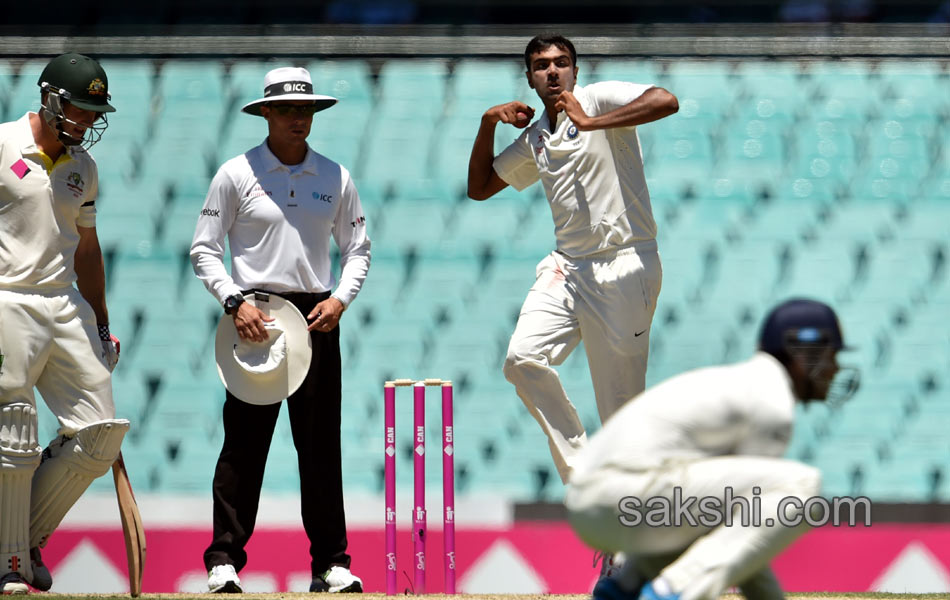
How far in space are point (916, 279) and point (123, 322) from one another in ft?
11.0

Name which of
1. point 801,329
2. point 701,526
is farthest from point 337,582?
point 801,329

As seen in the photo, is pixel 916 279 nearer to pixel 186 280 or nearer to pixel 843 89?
pixel 843 89

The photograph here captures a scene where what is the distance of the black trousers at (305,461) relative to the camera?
471 centimetres

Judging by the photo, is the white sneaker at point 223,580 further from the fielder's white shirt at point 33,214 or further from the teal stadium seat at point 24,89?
the teal stadium seat at point 24,89

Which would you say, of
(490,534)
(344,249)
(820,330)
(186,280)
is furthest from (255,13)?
(820,330)

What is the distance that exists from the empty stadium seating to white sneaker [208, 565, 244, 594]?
1850 millimetres

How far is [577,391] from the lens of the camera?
21.1 ft

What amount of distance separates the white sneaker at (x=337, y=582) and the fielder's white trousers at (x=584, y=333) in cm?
74

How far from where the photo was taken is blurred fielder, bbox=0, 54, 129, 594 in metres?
4.29

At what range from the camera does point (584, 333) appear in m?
4.52

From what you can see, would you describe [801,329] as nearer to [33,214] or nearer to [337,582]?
[337,582]

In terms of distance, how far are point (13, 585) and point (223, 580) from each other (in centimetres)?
63

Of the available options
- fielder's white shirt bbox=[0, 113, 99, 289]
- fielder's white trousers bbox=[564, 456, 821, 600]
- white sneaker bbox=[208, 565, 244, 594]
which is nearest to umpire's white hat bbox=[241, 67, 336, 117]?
fielder's white shirt bbox=[0, 113, 99, 289]

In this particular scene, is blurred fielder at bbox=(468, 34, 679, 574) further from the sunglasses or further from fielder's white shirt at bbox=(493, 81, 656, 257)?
the sunglasses
